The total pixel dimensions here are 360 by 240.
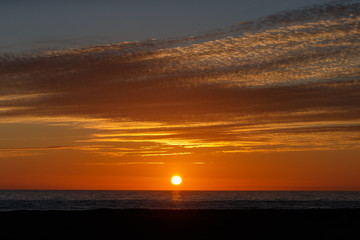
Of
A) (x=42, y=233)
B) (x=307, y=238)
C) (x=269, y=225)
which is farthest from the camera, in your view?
(x=269, y=225)

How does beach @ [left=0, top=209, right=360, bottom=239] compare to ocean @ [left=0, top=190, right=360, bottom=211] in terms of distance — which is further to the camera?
ocean @ [left=0, top=190, right=360, bottom=211]

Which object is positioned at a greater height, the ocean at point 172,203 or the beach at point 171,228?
the ocean at point 172,203

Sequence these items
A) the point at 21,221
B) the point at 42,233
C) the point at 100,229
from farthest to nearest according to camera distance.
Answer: the point at 21,221 < the point at 100,229 < the point at 42,233

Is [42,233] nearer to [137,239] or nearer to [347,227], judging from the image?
[137,239]

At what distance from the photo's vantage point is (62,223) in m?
25.9

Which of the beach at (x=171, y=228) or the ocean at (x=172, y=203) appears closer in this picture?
the beach at (x=171, y=228)

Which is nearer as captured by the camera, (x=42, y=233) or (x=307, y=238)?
(x=307, y=238)

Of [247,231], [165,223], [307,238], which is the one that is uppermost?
[165,223]

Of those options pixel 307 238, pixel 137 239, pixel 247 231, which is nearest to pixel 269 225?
pixel 247 231

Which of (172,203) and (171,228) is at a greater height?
(172,203)

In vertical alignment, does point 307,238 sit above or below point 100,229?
below

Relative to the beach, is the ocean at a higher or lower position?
higher

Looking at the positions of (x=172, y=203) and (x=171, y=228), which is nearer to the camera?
(x=171, y=228)

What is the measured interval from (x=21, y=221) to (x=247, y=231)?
14.2 metres
